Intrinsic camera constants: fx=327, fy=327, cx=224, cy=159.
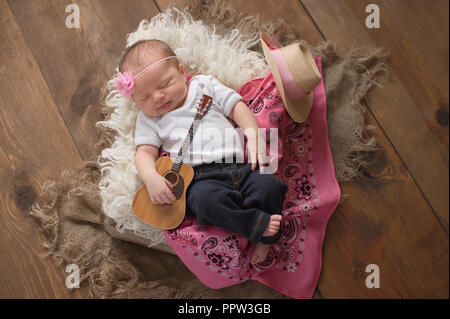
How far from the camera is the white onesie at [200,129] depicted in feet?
3.55

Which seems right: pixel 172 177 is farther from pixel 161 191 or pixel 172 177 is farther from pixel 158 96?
pixel 158 96

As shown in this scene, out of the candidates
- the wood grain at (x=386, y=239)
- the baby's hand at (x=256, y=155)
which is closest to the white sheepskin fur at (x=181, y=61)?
the baby's hand at (x=256, y=155)

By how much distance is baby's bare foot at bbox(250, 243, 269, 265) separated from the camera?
43.1 inches

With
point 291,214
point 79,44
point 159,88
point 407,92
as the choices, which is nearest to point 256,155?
point 291,214

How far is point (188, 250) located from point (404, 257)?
30.6 inches

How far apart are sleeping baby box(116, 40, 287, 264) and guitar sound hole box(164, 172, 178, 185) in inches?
0.9

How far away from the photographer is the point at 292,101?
112cm

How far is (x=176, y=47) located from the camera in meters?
1.21

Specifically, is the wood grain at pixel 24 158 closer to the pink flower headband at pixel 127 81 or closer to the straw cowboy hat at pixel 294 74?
the pink flower headband at pixel 127 81

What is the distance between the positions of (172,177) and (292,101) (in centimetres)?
48

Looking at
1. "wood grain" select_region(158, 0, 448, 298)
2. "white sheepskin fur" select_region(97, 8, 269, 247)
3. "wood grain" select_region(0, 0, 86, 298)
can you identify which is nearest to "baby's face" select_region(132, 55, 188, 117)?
"white sheepskin fur" select_region(97, 8, 269, 247)

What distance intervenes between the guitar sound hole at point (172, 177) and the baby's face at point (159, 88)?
0.20m
